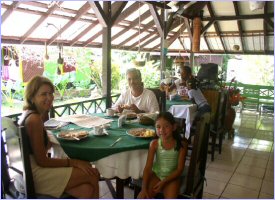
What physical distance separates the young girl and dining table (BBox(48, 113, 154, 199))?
0.07 m

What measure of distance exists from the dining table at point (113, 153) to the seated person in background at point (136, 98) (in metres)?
0.89

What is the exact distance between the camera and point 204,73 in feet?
19.8

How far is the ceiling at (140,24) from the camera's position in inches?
200

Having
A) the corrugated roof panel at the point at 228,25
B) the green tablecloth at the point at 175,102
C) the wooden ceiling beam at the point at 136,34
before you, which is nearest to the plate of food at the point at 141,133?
the green tablecloth at the point at 175,102

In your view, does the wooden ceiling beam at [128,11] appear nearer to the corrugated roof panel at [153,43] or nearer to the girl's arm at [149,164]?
the corrugated roof panel at [153,43]

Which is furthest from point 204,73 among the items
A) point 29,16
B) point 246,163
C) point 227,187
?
point 29,16

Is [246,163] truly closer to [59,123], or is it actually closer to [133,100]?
[133,100]

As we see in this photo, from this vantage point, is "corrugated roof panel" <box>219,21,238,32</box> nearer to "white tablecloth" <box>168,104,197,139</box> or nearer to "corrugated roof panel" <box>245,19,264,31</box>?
"corrugated roof panel" <box>245,19,264,31</box>

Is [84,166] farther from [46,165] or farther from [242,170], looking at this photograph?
[242,170]

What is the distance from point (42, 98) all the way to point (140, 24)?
6.69 m

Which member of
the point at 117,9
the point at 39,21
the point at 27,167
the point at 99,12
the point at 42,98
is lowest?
the point at 27,167

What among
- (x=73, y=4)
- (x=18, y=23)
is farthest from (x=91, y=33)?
(x=18, y=23)

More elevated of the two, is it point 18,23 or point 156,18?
point 156,18

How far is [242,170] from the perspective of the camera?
124 inches
